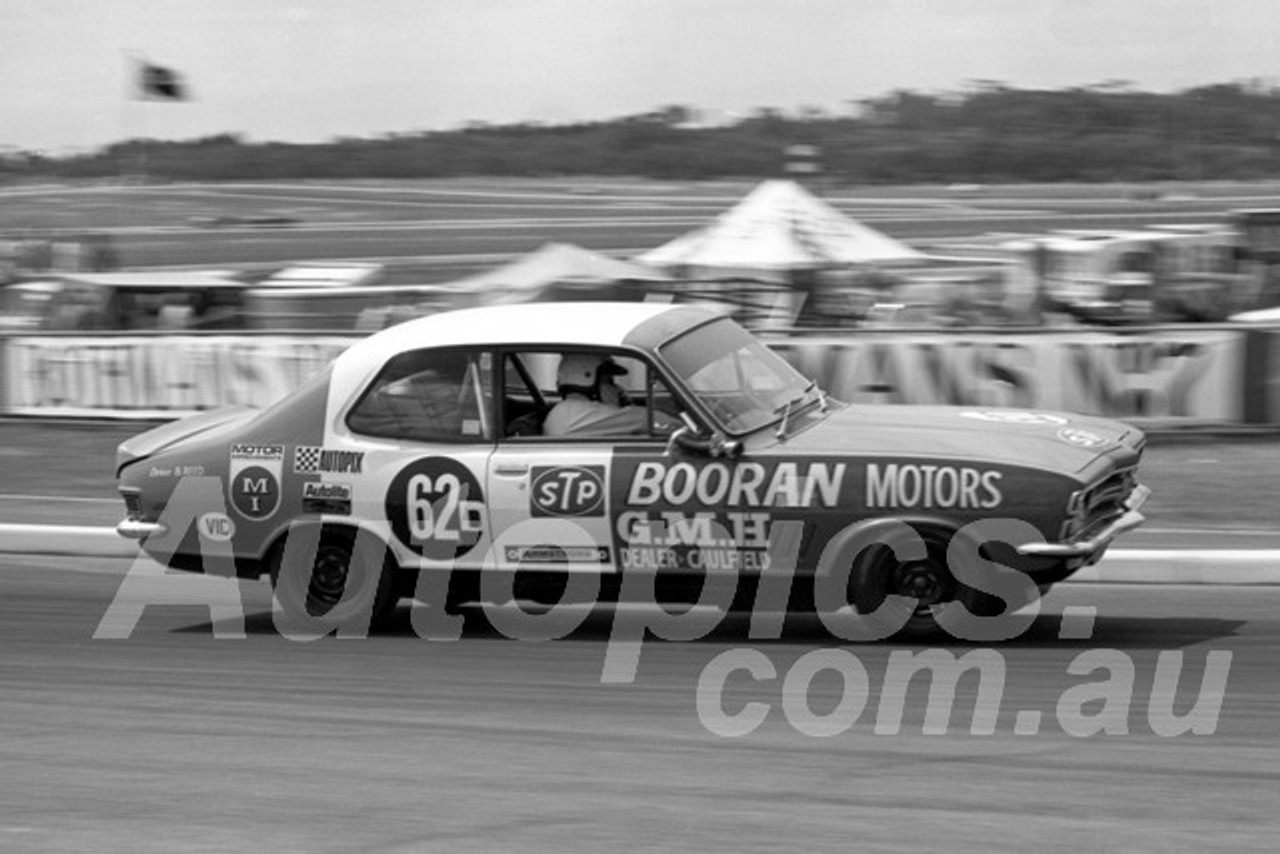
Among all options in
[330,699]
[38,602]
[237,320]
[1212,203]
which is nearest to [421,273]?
[237,320]

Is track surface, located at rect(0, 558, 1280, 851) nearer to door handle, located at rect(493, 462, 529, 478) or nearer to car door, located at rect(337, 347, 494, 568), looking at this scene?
car door, located at rect(337, 347, 494, 568)

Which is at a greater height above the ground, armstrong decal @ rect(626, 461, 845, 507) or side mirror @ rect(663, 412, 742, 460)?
side mirror @ rect(663, 412, 742, 460)

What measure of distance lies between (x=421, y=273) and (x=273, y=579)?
24.8 meters

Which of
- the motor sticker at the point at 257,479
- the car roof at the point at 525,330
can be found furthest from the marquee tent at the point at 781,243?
the motor sticker at the point at 257,479

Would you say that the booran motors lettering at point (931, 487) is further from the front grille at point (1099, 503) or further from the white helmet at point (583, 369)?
the white helmet at point (583, 369)

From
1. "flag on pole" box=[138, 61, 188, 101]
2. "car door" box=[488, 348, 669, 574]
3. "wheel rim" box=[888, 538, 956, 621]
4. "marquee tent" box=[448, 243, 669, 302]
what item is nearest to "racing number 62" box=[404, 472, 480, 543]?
"car door" box=[488, 348, 669, 574]

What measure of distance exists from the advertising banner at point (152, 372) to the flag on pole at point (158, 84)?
721 cm

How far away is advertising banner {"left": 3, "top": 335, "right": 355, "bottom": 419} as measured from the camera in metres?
16.5

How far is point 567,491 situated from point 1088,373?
754 cm

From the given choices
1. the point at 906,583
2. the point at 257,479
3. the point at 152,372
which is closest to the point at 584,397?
the point at 257,479

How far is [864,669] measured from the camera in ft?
23.2

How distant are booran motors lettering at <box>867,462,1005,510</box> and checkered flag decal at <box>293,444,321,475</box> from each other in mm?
2339

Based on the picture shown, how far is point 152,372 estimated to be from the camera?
17031 mm

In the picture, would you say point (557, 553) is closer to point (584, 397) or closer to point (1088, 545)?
point (584, 397)
